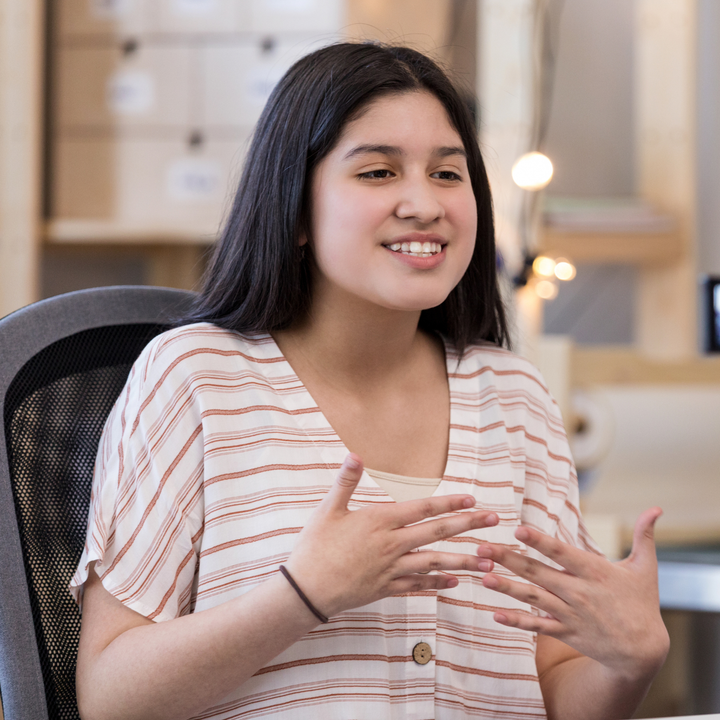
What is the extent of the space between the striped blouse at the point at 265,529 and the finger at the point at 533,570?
0.42ft

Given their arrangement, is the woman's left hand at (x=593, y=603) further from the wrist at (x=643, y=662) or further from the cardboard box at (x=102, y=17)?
the cardboard box at (x=102, y=17)

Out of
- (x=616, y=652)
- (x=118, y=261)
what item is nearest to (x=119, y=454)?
(x=616, y=652)

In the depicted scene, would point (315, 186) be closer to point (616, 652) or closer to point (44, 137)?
point (616, 652)

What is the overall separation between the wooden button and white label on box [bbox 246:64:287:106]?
4.36 ft

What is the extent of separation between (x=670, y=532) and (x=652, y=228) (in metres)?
0.63

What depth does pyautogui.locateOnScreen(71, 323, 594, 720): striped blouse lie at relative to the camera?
832 mm

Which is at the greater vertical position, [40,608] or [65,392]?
[65,392]

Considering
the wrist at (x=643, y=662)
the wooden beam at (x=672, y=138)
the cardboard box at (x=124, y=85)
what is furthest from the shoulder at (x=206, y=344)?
the wooden beam at (x=672, y=138)

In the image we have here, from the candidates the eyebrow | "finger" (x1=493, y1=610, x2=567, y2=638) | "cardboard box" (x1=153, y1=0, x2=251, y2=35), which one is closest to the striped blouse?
"finger" (x1=493, y1=610, x2=567, y2=638)

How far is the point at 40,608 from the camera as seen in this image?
2.78 ft

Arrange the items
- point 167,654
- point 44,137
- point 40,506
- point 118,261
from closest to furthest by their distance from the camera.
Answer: point 167,654
point 40,506
point 44,137
point 118,261

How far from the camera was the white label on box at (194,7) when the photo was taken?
6.25ft

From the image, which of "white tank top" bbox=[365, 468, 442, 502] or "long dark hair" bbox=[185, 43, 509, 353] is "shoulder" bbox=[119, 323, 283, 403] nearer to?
"long dark hair" bbox=[185, 43, 509, 353]

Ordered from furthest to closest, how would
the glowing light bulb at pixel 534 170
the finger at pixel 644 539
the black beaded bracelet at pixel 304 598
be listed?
the glowing light bulb at pixel 534 170
the finger at pixel 644 539
the black beaded bracelet at pixel 304 598
